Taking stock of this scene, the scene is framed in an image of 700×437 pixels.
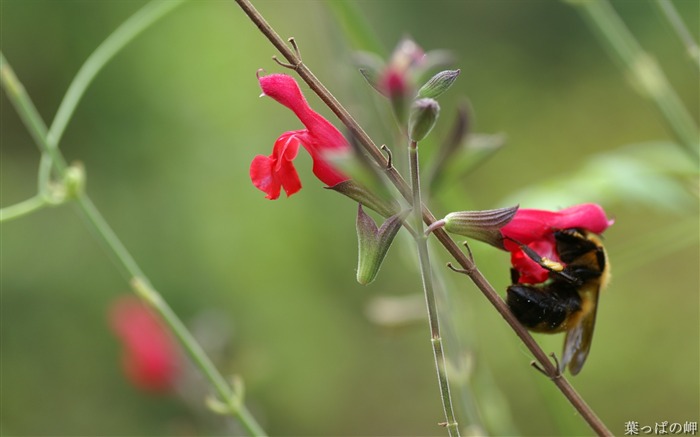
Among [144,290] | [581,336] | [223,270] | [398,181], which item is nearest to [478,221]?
[398,181]

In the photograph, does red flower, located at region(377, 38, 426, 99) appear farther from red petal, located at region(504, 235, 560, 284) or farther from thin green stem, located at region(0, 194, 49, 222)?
thin green stem, located at region(0, 194, 49, 222)

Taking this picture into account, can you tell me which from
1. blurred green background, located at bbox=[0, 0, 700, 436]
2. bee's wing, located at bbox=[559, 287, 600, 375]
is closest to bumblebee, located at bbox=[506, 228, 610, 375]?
bee's wing, located at bbox=[559, 287, 600, 375]

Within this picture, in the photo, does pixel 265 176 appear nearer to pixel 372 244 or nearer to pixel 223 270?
pixel 372 244

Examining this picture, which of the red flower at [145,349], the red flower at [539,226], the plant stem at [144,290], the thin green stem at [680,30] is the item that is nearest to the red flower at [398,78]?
the red flower at [539,226]

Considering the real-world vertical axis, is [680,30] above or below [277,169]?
below

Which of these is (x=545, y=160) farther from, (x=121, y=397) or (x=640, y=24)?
(x=121, y=397)

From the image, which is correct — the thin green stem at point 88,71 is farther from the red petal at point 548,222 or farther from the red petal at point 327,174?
the red petal at point 548,222
